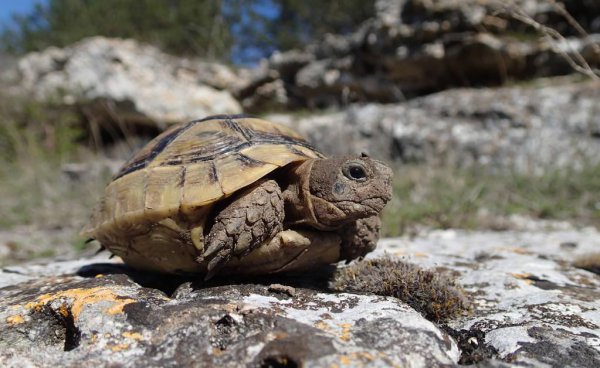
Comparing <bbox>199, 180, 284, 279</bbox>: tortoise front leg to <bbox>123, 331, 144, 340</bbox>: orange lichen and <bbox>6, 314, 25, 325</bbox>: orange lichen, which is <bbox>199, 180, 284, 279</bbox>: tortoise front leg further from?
<bbox>6, 314, 25, 325</bbox>: orange lichen

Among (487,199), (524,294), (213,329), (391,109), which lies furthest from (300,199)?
(391,109)

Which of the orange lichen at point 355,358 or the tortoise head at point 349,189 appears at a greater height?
Result: the tortoise head at point 349,189

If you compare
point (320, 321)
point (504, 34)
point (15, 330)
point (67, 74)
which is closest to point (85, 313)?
point (15, 330)

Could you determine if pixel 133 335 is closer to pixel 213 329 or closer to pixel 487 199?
pixel 213 329

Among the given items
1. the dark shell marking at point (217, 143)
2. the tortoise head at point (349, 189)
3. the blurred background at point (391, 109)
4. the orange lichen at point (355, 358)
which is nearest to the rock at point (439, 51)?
the blurred background at point (391, 109)

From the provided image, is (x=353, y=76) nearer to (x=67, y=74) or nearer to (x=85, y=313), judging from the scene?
(x=67, y=74)

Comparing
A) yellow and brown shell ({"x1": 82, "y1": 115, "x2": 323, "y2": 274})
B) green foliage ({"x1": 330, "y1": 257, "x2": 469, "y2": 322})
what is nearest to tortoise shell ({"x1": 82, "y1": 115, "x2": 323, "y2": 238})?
yellow and brown shell ({"x1": 82, "y1": 115, "x2": 323, "y2": 274})

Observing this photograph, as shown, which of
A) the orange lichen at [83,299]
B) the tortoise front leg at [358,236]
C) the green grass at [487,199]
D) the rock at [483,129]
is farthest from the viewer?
the rock at [483,129]

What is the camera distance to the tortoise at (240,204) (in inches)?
82.0

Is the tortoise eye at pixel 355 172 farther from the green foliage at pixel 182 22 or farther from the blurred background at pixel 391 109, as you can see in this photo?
the green foliage at pixel 182 22

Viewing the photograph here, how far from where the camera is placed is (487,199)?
18.5 feet

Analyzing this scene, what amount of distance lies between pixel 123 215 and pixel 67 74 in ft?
30.5

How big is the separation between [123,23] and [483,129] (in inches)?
445

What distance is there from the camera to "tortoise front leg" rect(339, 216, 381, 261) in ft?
7.81
